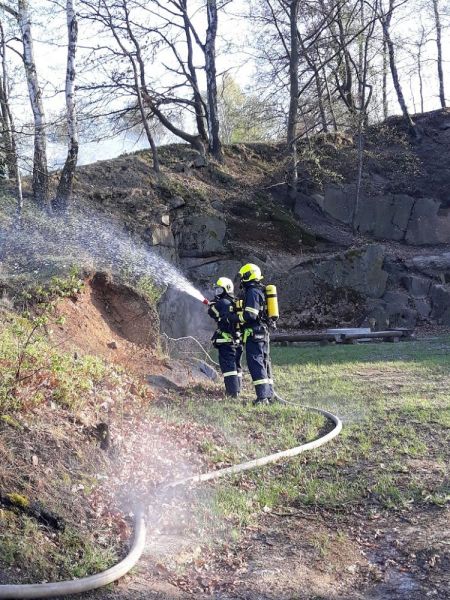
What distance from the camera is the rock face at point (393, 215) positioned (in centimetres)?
2269

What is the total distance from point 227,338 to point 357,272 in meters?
11.2

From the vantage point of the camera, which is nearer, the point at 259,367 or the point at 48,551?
the point at 48,551

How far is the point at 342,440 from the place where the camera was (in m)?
6.73

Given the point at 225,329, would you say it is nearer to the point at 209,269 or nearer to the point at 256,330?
the point at 256,330

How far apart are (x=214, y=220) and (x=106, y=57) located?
22.1ft

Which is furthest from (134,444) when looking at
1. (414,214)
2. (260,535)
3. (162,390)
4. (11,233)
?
(414,214)

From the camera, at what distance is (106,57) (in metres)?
20.7

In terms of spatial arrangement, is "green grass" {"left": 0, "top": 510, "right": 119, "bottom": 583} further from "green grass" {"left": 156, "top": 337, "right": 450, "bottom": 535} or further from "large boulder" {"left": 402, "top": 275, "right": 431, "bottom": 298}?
"large boulder" {"left": 402, "top": 275, "right": 431, "bottom": 298}

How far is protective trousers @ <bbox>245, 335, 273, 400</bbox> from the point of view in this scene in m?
8.59

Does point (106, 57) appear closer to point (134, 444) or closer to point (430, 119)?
point (430, 119)

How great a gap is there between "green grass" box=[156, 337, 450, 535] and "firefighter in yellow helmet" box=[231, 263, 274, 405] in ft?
1.37

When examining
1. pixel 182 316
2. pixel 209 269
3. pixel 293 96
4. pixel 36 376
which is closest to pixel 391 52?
pixel 293 96

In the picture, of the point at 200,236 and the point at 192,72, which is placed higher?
the point at 192,72

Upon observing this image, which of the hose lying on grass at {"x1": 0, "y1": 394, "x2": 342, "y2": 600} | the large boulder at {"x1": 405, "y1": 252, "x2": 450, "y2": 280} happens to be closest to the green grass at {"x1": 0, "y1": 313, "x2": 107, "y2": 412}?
the hose lying on grass at {"x1": 0, "y1": 394, "x2": 342, "y2": 600}
